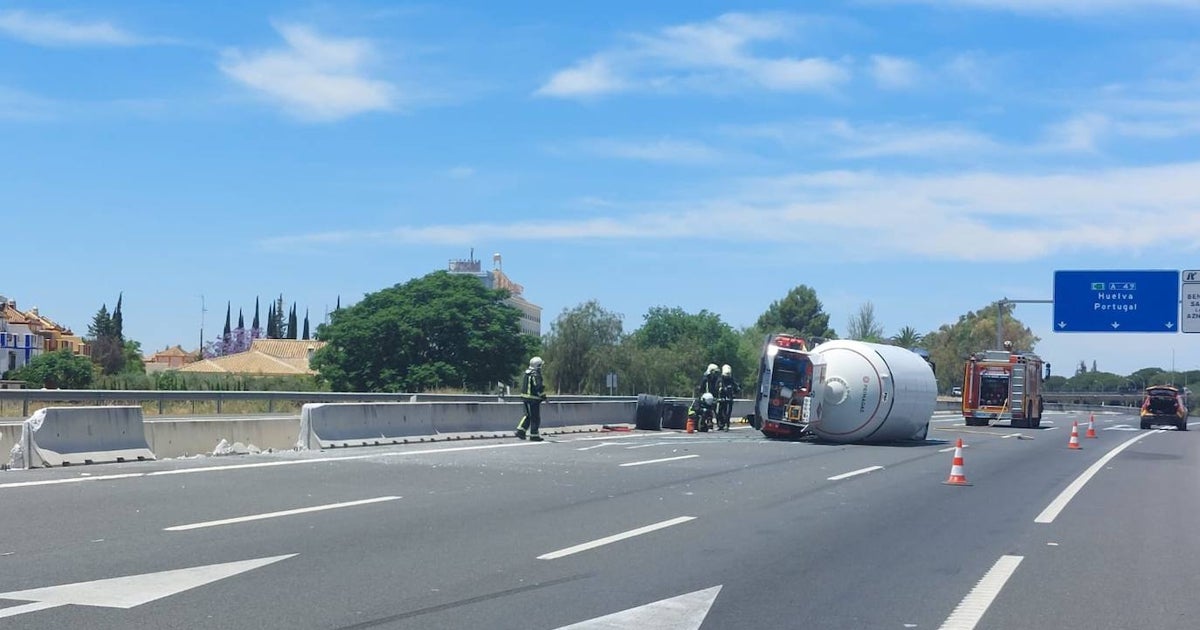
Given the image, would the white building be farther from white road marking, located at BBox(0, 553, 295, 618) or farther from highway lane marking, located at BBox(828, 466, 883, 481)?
white road marking, located at BBox(0, 553, 295, 618)

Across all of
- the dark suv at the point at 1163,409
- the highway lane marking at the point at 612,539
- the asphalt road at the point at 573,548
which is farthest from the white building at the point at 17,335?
the highway lane marking at the point at 612,539

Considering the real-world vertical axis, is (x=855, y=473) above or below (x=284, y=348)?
below

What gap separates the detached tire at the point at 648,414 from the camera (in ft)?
115

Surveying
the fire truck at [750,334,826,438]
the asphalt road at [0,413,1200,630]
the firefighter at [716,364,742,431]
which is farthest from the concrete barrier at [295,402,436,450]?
the firefighter at [716,364,742,431]

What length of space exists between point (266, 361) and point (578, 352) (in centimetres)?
4892

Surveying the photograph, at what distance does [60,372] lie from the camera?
58.5m

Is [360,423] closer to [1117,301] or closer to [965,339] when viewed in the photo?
[1117,301]

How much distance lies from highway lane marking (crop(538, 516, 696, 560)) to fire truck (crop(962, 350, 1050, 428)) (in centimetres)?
3600

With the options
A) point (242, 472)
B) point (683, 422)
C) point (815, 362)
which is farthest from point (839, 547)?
point (683, 422)

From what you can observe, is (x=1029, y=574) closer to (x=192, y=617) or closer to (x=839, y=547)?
(x=839, y=547)

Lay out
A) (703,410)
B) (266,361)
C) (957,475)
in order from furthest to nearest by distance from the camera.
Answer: (266,361), (703,410), (957,475)

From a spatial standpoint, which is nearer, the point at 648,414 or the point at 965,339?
the point at 648,414

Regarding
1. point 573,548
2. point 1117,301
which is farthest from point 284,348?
point 573,548

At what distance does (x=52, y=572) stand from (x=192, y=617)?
1.92m
